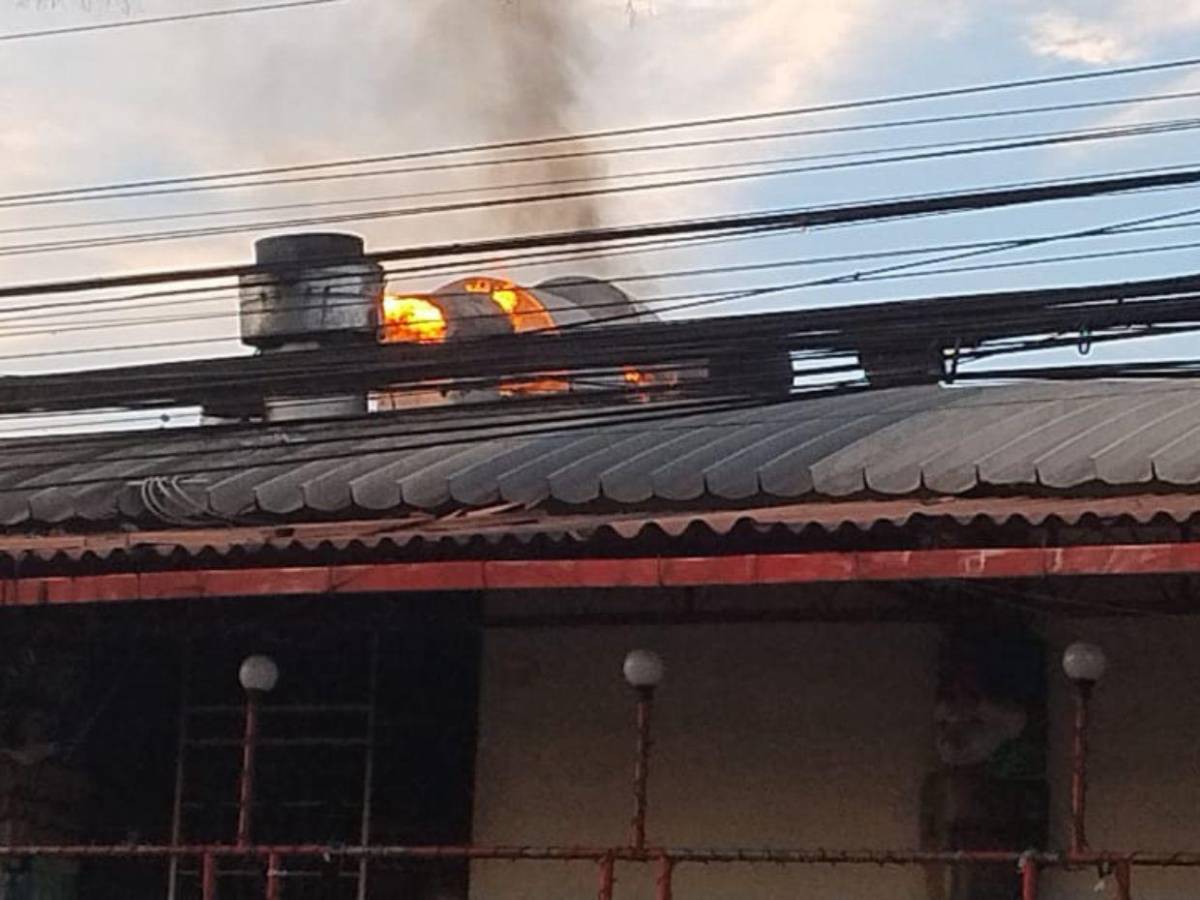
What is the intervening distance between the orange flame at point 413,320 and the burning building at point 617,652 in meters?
2.63

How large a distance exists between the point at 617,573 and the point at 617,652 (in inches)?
69.3

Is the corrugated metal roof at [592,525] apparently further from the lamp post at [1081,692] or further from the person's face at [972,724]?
the person's face at [972,724]

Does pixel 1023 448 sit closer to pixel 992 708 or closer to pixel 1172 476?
pixel 1172 476

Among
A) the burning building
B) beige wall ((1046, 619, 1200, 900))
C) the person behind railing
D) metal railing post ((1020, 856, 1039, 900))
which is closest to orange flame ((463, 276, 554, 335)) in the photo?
the burning building

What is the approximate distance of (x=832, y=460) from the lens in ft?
36.5

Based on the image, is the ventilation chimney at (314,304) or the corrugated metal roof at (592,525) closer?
the corrugated metal roof at (592,525)

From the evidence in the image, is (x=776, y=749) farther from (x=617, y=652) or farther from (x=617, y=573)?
(x=617, y=573)

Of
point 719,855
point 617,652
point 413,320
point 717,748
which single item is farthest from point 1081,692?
point 413,320

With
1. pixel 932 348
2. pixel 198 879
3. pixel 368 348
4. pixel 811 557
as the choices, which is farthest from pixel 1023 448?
pixel 198 879

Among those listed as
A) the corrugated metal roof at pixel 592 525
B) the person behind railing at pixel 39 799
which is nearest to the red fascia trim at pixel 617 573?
the corrugated metal roof at pixel 592 525

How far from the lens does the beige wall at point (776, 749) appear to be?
31.3ft

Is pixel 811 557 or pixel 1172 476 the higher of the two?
pixel 1172 476

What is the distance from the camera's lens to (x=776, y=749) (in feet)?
33.2

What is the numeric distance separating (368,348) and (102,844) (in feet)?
10.3
